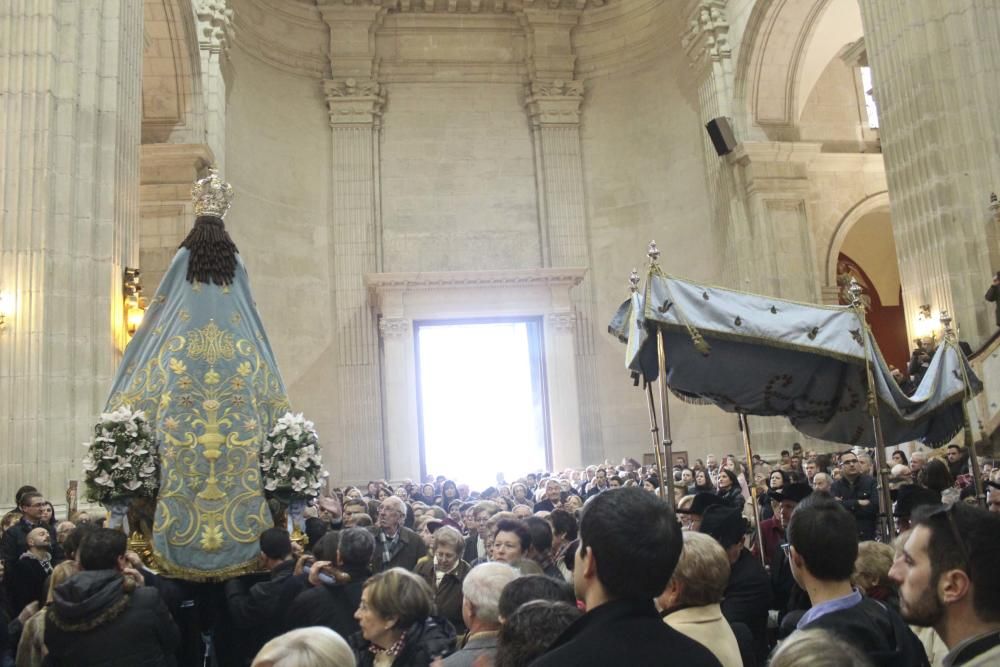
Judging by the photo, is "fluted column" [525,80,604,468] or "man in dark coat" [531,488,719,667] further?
"fluted column" [525,80,604,468]

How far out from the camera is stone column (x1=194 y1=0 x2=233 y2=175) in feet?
57.9

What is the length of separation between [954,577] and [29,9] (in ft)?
37.6

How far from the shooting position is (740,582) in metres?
4.94

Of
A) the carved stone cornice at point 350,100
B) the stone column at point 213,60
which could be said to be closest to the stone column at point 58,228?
the stone column at point 213,60

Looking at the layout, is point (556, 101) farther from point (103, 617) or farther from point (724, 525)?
point (103, 617)

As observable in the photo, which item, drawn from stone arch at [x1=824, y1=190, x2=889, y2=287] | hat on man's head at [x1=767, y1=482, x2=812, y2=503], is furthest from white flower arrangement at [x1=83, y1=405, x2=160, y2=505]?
stone arch at [x1=824, y1=190, x2=889, y2=287]

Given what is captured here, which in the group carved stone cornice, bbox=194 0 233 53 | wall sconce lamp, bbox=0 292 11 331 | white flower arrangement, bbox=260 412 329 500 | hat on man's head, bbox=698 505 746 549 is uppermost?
carved stone cornice, bbox=194 0 233 53

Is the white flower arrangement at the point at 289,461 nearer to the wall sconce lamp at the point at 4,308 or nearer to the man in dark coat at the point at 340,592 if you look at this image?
the man in dark coat at the point at 340,592

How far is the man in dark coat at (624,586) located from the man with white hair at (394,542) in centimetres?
447

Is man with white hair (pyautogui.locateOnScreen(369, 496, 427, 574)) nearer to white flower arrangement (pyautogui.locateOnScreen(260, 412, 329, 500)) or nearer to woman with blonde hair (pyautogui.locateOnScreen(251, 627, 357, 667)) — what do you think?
white flower arrangement (pyautogui.locateOnScreen(260, 412, 329, 500))

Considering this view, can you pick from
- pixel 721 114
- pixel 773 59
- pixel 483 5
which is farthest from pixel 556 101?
pixel 773 59

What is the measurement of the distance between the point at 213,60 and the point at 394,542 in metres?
13.3

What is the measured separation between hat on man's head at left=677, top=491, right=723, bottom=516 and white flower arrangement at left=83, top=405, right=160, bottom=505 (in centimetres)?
291

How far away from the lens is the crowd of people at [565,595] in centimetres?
239
